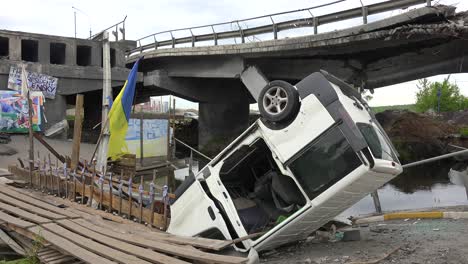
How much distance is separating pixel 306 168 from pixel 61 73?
85.9ft

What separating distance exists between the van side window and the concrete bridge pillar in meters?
27.4

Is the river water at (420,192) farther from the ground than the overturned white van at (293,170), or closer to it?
closer to it

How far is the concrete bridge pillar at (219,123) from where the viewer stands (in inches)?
1331

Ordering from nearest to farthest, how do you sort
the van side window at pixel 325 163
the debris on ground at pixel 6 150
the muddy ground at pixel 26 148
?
the van side window at pixel 325 163
the muddy ground at pixel 26 148
the debris on ground at pixel 6 150

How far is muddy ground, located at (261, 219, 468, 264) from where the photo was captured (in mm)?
6180

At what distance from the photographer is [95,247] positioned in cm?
593

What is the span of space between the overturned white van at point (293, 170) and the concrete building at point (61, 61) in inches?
949

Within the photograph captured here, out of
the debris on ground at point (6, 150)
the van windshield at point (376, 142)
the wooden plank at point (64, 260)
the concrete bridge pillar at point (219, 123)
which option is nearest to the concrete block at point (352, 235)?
the van windshield at point (376, 142)

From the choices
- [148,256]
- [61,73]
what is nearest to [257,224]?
[148,256]

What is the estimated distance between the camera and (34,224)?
7.07 metres

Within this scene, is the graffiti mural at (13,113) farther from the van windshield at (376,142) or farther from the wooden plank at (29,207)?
the van windshield at (376,142)

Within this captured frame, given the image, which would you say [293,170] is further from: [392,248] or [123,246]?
[123,246]

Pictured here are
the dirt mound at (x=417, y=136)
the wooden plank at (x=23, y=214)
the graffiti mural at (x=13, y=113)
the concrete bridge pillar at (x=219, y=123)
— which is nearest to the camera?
the wooden plank at (x=23, y=214)

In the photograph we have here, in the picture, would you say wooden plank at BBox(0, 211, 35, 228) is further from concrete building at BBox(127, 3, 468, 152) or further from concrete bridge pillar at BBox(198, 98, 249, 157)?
concrete bridge pillar at BBox(198, 98, 249, 157)
